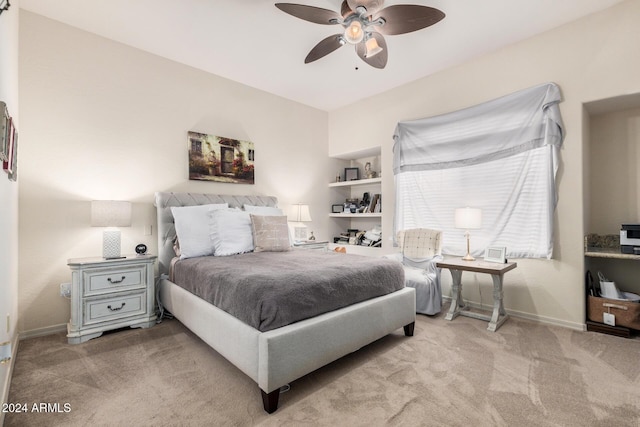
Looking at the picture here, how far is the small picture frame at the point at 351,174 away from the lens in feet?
16.8

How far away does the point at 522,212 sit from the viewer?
10.2ft

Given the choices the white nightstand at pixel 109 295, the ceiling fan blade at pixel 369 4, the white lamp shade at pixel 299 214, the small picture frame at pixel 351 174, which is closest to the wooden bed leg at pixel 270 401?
the white nightstand at pixel 109 295

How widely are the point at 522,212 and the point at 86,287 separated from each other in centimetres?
420

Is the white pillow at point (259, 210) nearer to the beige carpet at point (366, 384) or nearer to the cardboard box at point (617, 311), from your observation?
the beige carpet at point (366, 384)

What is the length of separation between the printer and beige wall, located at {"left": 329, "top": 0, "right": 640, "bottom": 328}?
11.2 inches

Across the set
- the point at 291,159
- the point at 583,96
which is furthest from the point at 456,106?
the point at 291,159

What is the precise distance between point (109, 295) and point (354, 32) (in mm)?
3055

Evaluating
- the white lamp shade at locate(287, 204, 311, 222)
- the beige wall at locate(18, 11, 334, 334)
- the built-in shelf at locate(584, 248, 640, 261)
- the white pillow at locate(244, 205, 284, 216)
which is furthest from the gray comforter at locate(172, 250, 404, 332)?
the built-in shelf at locate(584, 248, 640, 261)

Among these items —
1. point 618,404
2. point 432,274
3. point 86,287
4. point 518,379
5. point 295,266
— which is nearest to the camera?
point 618,404

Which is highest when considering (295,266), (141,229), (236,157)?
(236,157)

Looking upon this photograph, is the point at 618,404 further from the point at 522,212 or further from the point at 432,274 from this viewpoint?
the point at 522,212

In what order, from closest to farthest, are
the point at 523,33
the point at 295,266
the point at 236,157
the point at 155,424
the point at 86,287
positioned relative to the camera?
the point at 155,424 < the point at 295,266 < the point at 86,287 < the point at 523,33 < the point at 236,157

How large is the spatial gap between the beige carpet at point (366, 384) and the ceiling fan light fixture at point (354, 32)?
2.49 m

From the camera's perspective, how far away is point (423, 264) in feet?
11.1
